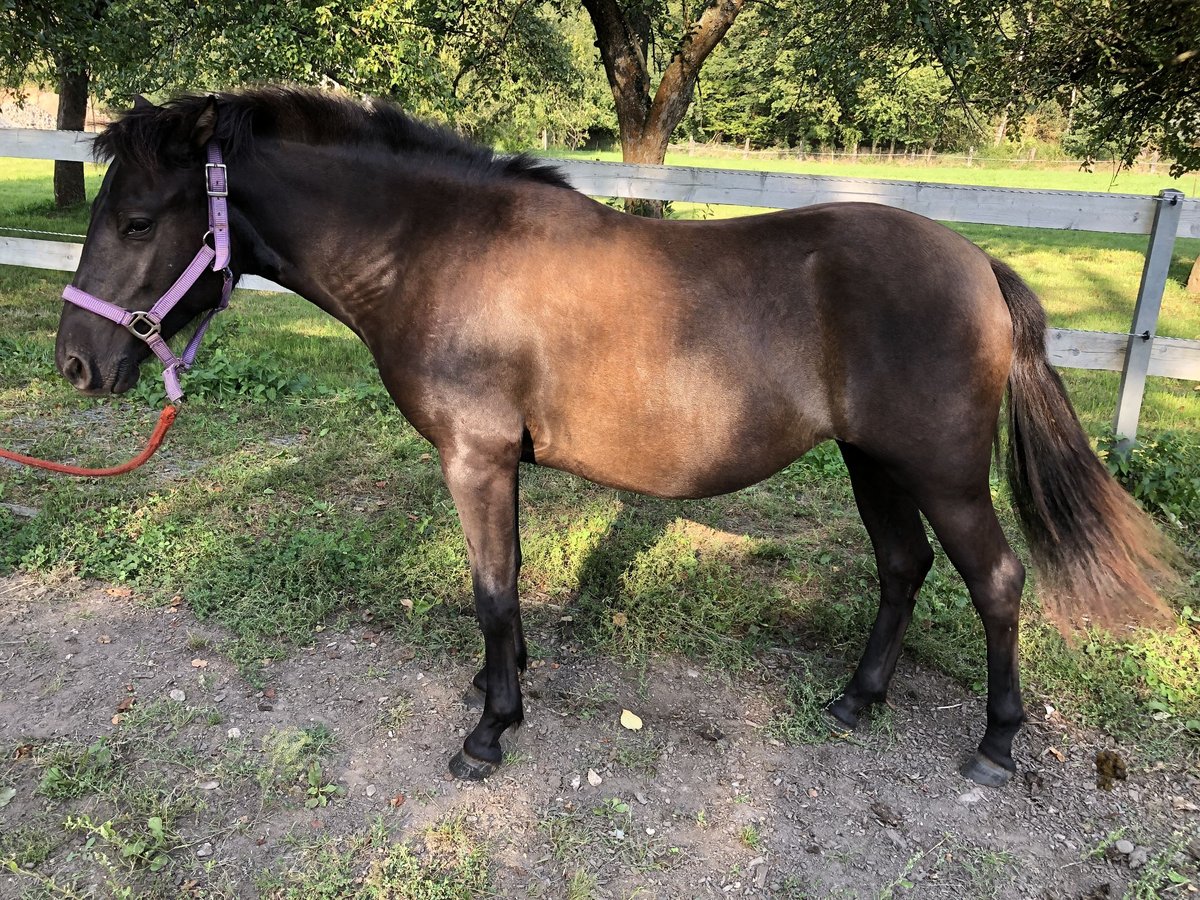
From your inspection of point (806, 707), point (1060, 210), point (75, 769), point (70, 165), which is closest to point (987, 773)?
point (806, 707)

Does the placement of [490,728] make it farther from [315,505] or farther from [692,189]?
[692,189]

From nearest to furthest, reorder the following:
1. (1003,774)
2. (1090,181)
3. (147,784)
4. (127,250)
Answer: (127,250)
(147,784)
(1003,774)
(1090,181)

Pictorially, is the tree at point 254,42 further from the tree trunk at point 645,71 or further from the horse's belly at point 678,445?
the horse's belly at point 678,445

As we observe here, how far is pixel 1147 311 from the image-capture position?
449 centimetres

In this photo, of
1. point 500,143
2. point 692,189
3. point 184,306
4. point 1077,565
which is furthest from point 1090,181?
point 184,306

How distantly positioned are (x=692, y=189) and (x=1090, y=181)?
89.1 feet

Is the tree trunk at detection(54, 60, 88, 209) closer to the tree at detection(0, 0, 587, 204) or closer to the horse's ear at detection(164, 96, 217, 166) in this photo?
the tree at detection(0, 0, 587, 204)

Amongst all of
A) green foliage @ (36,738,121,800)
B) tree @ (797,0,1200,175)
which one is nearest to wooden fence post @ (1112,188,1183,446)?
tree @ (797,0,1200,175)

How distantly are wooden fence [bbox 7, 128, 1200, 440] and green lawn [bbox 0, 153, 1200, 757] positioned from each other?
27.0 inches

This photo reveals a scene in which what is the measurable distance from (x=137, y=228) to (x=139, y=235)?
0.02m

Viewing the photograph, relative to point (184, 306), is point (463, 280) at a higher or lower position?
higher

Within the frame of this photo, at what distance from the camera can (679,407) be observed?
2.42 m

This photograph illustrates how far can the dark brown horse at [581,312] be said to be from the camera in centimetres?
233

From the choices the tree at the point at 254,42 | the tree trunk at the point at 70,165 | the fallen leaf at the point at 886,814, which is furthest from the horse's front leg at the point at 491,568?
the tree trunk at the point at 70,165
